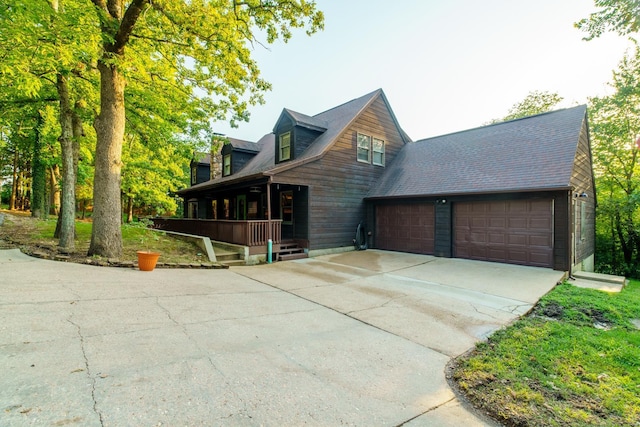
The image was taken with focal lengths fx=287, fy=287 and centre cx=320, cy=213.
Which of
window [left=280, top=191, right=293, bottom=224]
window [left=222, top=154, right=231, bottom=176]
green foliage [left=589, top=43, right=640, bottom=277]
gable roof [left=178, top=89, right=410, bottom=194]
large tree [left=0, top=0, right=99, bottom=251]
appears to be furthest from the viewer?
window [left=222, top=154, right=231, bottom=176]

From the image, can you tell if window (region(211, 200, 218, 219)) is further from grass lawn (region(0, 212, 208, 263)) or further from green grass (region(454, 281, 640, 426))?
green grass (region(454, 281, 640, 426))

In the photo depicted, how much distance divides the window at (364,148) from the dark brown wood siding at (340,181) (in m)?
0.25

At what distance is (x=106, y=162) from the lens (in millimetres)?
7531

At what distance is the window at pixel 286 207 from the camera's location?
12828 millimetres

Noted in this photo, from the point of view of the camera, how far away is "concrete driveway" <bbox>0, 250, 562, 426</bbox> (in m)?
2.20

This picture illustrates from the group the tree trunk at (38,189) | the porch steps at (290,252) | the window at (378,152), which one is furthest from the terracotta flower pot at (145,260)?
the tree trunk at (38,189)

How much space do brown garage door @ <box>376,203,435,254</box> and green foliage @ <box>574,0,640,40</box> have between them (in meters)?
6.71

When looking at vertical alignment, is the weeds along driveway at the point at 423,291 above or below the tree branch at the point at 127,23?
below

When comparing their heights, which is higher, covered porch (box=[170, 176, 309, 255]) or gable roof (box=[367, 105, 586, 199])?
gable roof (box=[367, 105, 586, 199])

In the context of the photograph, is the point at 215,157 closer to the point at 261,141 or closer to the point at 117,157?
the point at 261,141

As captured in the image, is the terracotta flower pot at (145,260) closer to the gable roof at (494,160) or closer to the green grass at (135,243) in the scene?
the green grass at (135,243)

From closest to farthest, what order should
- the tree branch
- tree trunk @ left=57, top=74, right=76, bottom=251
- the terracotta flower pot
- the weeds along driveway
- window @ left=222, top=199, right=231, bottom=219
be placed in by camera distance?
the weeds along driveway, the tree branch, the terracotta flower pot, tree trunk @ left=57, top=74, right=76, bottom=251, window @ left=222, top=199, right=231, bottom=219

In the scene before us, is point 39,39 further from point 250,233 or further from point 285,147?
point 285,147

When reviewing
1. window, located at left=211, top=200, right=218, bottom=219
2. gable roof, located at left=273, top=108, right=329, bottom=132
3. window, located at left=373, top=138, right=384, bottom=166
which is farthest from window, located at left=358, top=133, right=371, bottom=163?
window, located at left=211, top=200, right=218, bottom=219
